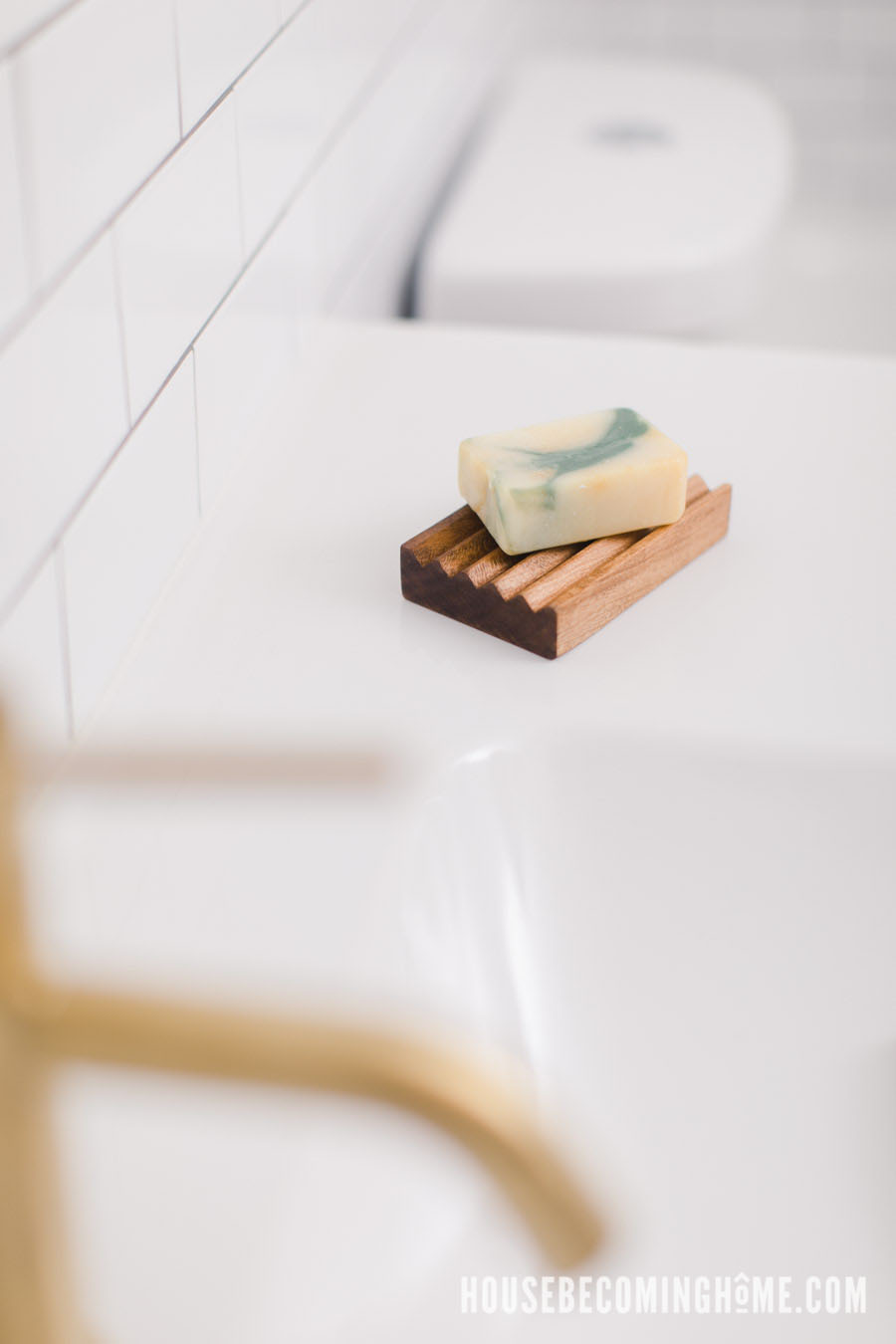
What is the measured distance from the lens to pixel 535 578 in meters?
0.54

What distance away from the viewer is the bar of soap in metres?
0.53

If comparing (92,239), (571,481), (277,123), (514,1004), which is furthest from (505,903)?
(277,123)

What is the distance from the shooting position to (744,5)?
1796 millimetres

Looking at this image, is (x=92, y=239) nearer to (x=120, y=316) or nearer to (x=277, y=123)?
(x=120, y=316)

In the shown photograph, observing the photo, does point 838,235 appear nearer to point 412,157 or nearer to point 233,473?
point 412,157

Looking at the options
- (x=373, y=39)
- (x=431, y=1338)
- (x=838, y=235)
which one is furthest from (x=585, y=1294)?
(x=838, y=235)

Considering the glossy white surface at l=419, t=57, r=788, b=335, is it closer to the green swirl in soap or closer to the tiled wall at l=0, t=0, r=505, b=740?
the tiled wall at l=0, t=0, r=505, b=740

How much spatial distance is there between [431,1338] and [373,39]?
0.71 meters

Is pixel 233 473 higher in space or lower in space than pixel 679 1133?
higher

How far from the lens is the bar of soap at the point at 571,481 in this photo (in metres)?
0.53

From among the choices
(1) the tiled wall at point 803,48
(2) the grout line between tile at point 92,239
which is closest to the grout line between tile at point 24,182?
(2) the grout line between tile at point 92,239

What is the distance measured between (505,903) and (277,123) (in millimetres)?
379

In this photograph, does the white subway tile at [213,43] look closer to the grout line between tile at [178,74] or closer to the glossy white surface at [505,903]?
the grout line between tile at [178,74]

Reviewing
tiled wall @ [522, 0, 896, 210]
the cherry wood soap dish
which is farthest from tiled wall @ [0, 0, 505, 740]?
tiled wall @ [522, 0, 896, 210]
